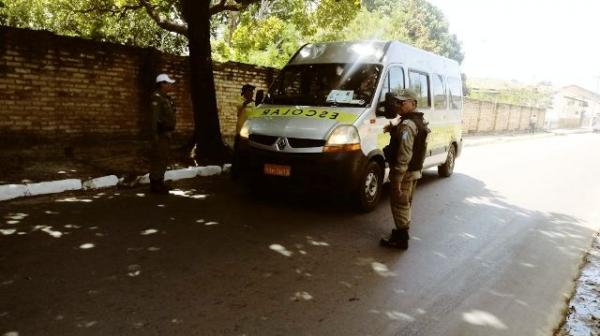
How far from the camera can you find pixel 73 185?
23.3 feet

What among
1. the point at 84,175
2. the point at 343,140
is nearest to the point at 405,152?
the point at 343,140

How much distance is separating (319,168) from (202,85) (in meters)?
4.58

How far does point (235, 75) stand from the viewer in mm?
12797

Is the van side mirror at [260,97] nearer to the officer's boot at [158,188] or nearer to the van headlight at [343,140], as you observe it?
the van headlight at [343,140]

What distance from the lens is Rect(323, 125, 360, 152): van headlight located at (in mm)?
6012

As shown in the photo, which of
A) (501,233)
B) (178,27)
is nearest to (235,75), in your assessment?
(178,27)

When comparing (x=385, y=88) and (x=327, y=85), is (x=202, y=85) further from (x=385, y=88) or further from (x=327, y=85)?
(x=385, y=88)

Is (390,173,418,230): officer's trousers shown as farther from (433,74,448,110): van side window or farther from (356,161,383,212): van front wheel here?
(433,74,448,110): van side window

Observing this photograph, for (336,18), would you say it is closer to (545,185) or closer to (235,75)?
(235,75)

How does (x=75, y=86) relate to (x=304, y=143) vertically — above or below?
above

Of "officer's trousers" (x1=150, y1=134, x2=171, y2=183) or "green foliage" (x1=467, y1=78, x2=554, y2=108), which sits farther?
"green foliage" (x1=467, y1=78, x2=554, y2=108)

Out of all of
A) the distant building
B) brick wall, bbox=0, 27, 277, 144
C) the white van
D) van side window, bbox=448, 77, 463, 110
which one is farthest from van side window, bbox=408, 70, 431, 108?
the distant building

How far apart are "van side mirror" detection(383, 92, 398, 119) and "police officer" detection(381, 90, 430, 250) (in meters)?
1.35

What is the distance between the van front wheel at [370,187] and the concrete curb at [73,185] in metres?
3.75
